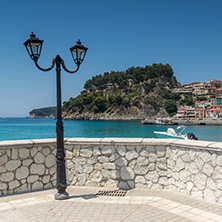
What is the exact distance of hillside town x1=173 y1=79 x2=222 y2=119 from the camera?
127 meters

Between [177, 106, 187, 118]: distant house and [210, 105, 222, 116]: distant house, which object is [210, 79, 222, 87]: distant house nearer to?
[210, 105, 222, 116]: distant house

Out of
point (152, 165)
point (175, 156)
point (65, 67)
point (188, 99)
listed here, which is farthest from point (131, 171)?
point (188, 99)

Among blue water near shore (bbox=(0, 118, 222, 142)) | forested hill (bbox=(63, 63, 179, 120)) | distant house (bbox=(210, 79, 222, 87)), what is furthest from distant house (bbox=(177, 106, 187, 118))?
distant house (bbox=(210, 79, 222, 87))

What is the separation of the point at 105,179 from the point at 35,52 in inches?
129

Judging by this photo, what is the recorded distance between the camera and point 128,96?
147 m

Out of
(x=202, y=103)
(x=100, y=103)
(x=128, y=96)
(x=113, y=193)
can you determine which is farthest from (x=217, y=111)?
(x=113, y=193)

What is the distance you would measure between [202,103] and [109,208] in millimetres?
148805

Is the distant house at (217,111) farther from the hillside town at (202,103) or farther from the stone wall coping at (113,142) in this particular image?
the stone wall coping at (113,142)

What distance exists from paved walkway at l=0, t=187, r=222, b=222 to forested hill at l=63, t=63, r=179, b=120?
131 meters

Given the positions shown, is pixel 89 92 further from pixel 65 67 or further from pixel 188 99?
pixel 65 67

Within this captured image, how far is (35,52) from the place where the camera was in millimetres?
5414

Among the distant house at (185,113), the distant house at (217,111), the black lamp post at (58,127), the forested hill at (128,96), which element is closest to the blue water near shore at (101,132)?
the distant house at (185,113)

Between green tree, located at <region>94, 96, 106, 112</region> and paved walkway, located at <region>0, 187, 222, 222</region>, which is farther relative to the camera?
green tree, located at <region>94, 96, 106, 112</region>

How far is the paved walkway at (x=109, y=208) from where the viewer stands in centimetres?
420
